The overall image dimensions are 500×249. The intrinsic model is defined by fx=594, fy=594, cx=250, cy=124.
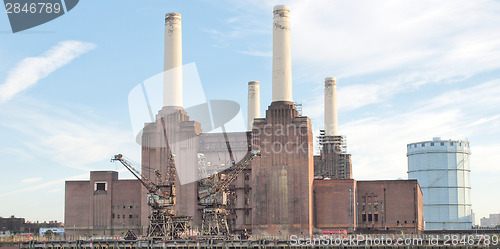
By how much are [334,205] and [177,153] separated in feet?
101

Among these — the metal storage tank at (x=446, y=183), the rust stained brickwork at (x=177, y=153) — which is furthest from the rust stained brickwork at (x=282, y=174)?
the metal storage tank at (x=446, y=183)

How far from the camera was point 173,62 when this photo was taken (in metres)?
113

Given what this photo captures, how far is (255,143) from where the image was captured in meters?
109

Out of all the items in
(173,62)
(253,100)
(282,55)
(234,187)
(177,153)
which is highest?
(282,55)

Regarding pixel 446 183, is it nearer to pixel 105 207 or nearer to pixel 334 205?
pixel 334 205

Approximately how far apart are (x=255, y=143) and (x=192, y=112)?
19.2 meters

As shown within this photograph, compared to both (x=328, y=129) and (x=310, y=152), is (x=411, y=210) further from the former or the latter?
(x=328, y=129)

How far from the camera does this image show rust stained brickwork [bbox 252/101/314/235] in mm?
105188

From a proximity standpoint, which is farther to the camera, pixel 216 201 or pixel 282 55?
pixel 282 55

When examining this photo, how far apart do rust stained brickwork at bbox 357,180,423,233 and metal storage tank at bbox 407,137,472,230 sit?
77851mm

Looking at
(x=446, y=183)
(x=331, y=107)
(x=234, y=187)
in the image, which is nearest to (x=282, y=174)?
(x=234, y=187)

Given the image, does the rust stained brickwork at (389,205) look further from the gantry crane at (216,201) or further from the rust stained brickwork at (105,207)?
the rust stained brickwork at (105,207)

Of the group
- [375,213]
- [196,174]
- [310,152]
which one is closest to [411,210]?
[375,213]

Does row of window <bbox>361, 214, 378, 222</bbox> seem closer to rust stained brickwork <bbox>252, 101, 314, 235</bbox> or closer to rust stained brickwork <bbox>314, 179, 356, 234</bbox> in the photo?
rust stained brickwork <bbox>314, 179, 356, 234</bbox>
